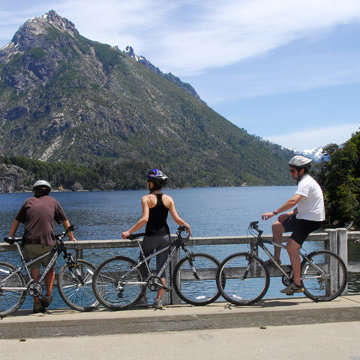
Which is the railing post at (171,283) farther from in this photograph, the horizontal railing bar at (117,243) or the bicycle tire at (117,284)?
the bicycle tire at (117,284)

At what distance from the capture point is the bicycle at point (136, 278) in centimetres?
845

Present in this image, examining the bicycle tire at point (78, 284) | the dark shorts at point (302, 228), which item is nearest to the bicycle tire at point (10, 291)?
the bicycle tire at point (78, 284)

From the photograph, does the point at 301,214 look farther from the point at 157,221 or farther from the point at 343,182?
the point at 343,182

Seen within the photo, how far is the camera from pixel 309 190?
8.34 m

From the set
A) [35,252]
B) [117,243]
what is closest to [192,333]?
[117,243]

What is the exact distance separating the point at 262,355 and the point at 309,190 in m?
3.14

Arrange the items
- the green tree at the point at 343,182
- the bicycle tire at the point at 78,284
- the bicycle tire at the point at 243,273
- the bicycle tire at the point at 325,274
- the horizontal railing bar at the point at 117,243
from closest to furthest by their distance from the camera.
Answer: the bicycle tire at the point at 243,273, the bicycle tire at the point at 78,284, the horizontal railing bar at the point at 117,243, the bicycle tire at the point at 325,274, the green tree at the point at 343,182

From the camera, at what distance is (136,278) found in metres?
8.62

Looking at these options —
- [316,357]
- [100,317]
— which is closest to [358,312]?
[316,357]

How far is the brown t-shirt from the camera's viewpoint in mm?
8484

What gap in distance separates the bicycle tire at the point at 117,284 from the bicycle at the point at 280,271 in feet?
4.76

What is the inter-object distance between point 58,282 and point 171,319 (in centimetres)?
240

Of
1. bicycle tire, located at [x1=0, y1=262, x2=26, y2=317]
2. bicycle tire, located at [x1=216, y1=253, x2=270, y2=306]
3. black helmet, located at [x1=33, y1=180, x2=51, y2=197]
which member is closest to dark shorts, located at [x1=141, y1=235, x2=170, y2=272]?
bicycle tire, located at [x1=216, y1=253, x2=270, y2=306]

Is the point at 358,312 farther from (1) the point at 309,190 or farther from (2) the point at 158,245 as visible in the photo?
(2) the point at 158,245
